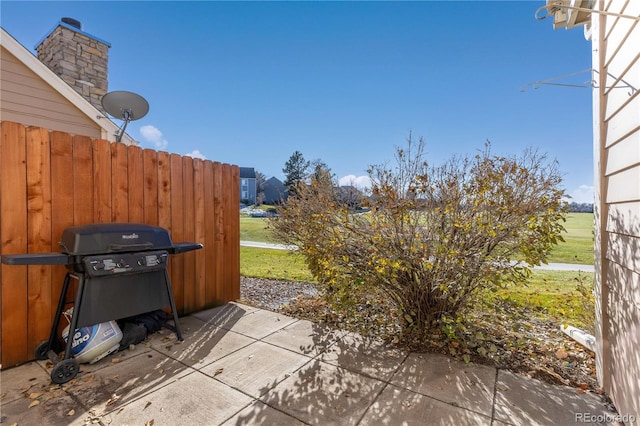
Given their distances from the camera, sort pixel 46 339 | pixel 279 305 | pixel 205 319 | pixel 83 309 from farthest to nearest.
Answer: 1. pixel 279 305
2. pixel 205 319
3. pixel 46 339
4. pixel 83 309

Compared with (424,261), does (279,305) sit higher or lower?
lower

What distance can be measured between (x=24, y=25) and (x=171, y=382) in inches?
302

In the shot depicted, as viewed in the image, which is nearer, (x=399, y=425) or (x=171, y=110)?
(x=399, y=425)

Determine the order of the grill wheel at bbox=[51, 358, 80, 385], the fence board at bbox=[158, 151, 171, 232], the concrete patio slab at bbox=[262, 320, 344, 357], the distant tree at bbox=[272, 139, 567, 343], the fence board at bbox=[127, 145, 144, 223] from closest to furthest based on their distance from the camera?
the grill wheel at bbox=[51, 358, 80, 385], the distant tree at bbox=[272, 139, 567, 343], the concrete patio slab at bbox=[262, 320, 344, 357], the fence board at bbox=[127, 145, 144, 223], the fence board at bbox=[158, 151, 171, 232]

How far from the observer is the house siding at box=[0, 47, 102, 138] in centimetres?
426

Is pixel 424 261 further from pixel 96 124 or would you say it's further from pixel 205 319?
pixel 96 124

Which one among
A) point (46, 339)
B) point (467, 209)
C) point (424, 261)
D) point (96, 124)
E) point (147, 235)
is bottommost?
point (46, 339)

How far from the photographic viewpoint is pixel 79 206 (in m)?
2.55

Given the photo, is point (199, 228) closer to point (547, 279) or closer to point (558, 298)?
point (558, 298)

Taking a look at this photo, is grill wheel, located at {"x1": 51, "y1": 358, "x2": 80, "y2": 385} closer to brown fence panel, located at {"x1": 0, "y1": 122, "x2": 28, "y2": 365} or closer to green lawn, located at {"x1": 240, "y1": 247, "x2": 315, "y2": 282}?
brown fence panel, located at {"x1": 0, "y1": 122, "x2": 28, "y2": 365}

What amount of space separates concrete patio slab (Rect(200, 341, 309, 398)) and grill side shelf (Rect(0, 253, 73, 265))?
4.38 feet

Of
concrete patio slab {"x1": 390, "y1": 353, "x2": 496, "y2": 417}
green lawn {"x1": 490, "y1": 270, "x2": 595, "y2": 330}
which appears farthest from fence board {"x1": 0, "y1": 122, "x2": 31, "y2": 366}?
green lawn {"x1": 490, "y1": 270, "x2": 595, "y2": 330}

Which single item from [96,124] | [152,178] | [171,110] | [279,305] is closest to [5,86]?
[96,124]

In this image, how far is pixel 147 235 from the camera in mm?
2537
